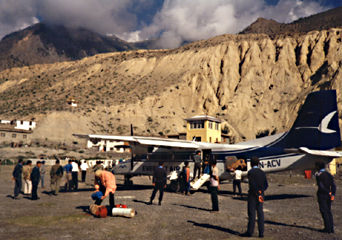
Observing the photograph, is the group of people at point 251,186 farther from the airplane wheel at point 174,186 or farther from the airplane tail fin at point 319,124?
the airplane tail fin at point 319,124

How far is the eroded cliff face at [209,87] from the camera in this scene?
253 feet

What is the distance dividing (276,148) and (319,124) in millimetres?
2817

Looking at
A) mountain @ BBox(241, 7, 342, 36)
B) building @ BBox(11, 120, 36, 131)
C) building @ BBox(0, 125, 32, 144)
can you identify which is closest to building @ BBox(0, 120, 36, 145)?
building @ BBox(0, 125, 32, 144)

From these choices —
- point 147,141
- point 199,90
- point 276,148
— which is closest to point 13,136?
point 199,90

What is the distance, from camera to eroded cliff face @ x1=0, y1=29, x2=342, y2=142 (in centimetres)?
7719

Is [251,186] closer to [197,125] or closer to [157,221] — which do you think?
[157,221]

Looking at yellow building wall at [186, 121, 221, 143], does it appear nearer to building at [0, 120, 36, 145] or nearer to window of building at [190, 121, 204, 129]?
window of building at [190, 121, 204, 129]

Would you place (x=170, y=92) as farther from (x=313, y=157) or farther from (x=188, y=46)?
(x=313, y=157)

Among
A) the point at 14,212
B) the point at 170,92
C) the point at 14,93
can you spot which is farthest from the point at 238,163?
the point at 14,93

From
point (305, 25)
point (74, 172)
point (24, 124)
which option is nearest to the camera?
point (74, 172)

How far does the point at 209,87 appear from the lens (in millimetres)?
86750

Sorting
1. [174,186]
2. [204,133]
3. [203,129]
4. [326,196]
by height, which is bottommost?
[174,186]

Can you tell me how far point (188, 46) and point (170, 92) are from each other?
29055 mm

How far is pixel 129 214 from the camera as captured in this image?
10.4 m
